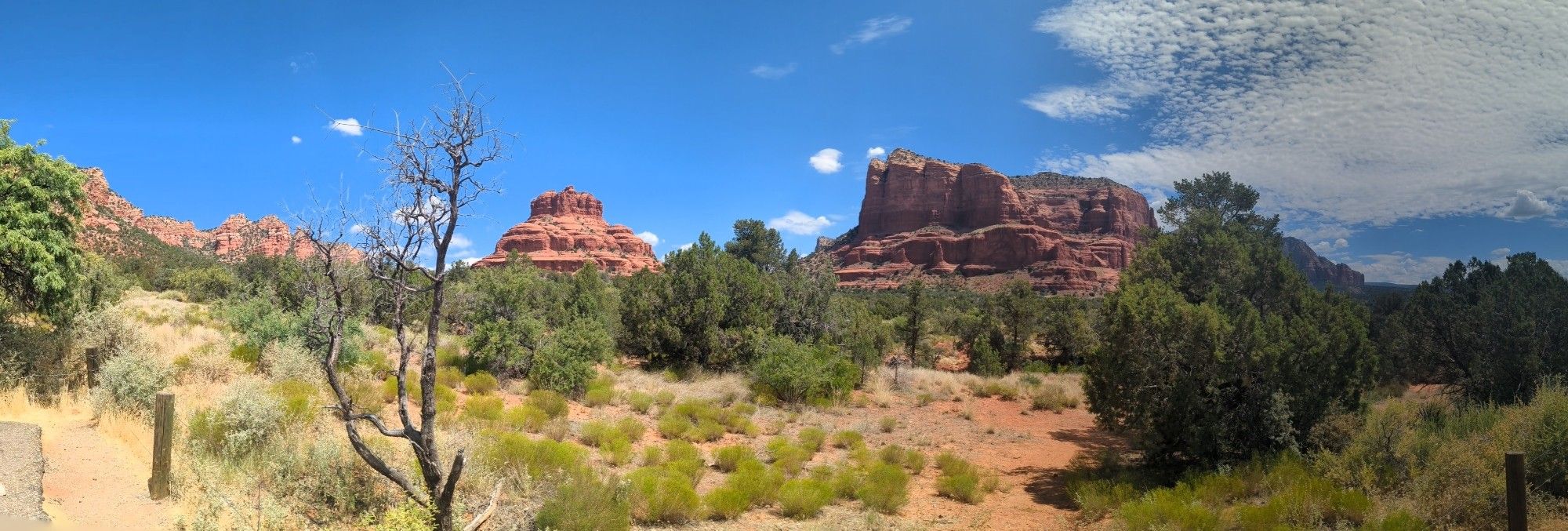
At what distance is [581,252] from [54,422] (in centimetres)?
12715

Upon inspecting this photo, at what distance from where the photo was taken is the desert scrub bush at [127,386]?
36.9ft

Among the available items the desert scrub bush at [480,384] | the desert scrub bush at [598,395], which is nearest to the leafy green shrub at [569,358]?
the desert scrub bush at [598,395]

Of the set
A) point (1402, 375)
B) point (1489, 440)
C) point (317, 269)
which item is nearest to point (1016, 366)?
point (1402, 375)

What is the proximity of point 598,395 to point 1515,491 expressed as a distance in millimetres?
15639

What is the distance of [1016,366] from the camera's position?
3186cm

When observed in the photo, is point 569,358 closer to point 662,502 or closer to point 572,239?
point 662,502

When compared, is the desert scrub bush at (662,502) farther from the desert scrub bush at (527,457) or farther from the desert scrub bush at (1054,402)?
the desert scrub bush at (1054,402)

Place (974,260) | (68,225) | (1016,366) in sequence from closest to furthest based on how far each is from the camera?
1. (68,225)
2. (1016,366)
3. (974,260)

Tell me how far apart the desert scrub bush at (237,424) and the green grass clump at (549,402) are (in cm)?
532

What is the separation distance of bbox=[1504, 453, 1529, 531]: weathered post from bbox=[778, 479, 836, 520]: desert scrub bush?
24.3 ft

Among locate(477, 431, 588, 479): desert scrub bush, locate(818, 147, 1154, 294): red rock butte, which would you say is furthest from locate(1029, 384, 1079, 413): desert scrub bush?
locate(818, 147, 1154, 294): red rock butte

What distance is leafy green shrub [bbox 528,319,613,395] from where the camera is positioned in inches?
688

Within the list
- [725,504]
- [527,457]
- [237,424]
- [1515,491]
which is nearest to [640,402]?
[527,457]

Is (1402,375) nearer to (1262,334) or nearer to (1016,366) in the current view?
(1016,366)
